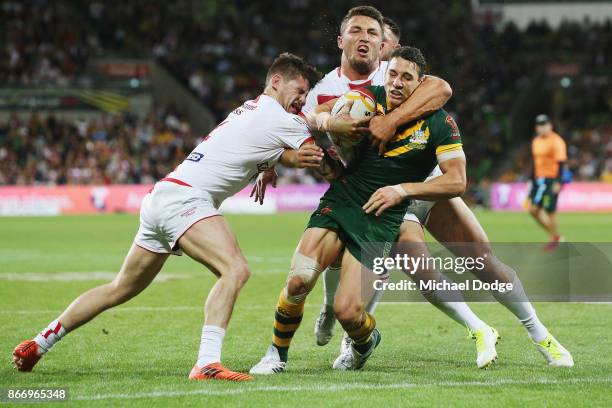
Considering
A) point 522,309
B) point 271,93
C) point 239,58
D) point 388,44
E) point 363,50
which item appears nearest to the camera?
point 271,93

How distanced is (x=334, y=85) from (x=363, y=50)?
1.24 ft

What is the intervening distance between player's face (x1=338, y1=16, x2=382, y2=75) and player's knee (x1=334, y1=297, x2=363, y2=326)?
2068 millimetres

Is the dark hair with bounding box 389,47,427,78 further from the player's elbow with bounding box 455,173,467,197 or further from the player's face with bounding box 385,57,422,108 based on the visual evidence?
the player's elbow with bounding box 455,173,467,197

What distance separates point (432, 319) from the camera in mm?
10398

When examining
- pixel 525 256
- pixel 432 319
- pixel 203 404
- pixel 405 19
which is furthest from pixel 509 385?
pixel 405 19

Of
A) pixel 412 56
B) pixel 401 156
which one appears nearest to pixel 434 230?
pixel 401 156

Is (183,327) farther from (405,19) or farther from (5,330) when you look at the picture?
(405,19)

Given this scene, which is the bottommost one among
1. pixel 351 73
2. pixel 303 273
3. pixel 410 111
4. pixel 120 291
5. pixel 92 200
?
pixel 92 200

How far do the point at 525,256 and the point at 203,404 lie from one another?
31.8 feet

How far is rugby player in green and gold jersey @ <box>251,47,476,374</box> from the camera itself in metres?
7.00

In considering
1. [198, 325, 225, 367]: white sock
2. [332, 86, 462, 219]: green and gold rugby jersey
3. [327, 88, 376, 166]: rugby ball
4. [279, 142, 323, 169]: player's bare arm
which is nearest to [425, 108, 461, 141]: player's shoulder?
[332, 86, 462, 219]: green and gold rugby jersey

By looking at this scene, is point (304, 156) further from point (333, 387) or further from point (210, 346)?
point (333, 387)

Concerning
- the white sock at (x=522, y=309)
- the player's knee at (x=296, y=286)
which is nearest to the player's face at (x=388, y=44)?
the white sock at (x=522, y=309)

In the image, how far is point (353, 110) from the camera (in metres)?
7.11
